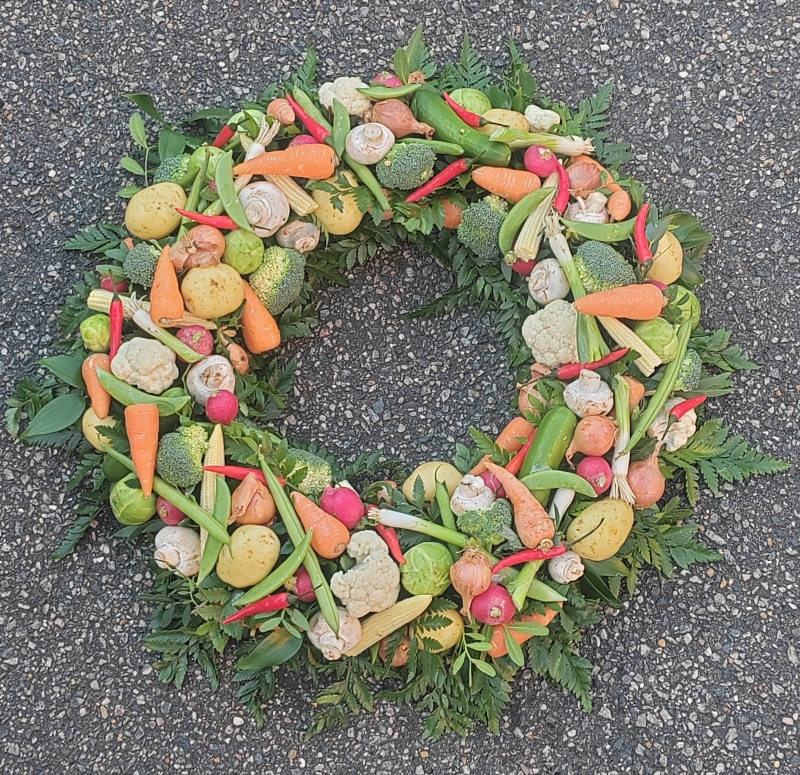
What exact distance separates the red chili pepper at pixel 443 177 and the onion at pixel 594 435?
73 centimetres

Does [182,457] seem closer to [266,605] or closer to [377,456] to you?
[266,605]

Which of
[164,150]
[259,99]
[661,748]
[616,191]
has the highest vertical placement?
[616,191]

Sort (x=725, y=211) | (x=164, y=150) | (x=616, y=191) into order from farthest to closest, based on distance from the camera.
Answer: (x=725, y=211), (x=164, y=150), (x=616, y=191)

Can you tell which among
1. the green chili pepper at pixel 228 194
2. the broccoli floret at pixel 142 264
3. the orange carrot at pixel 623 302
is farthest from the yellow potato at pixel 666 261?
the broccoli floret at pixel 142 264

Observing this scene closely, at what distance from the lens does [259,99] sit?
8.30ft

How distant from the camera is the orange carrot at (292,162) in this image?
2248mm

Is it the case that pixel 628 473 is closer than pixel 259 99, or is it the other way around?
pixel 628 473

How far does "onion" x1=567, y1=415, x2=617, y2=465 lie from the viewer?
2137 mm

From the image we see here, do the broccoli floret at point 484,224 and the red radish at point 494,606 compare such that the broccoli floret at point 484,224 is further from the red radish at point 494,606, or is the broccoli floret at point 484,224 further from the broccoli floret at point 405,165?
the red radish at point 494,606

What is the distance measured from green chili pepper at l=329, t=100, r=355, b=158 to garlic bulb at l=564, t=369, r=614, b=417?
85 cm

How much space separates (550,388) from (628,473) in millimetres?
284

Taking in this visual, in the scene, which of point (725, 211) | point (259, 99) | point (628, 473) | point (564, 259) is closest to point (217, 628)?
point (628, 473)

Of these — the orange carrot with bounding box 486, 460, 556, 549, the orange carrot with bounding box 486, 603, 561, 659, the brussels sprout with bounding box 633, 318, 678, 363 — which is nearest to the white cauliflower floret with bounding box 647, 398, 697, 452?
the brussels sprout with bounding box 633, 318, 678, 363

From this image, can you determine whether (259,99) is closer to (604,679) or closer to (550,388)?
(550,388)
